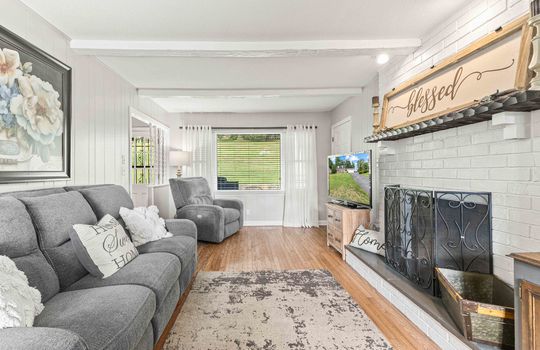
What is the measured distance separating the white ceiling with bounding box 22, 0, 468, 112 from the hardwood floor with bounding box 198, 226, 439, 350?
2.35 metres

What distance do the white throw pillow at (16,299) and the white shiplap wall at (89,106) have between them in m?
0.93

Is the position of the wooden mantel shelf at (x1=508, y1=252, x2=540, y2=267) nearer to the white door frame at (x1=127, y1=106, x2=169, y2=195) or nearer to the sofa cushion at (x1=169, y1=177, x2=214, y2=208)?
the white door frame at (x1=127, y1=106, x2=169, y2=195)

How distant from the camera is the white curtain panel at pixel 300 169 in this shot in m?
6.04

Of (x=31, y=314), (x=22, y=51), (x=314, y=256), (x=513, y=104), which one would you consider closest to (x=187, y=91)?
(x=22, y=51)

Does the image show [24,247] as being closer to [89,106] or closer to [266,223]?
[89,106]

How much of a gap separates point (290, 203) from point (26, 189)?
4.51 metres

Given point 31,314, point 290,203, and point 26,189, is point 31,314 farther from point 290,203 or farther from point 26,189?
point 290,203

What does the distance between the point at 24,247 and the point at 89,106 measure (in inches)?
73.7

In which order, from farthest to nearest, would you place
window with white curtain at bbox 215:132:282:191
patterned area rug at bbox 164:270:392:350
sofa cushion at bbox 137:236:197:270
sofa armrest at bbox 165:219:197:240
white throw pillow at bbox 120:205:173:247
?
window with white curtain at bbox 215:132:282:191, sofa armrest at bbox 165:219:197:240, white throw pillow at bbox 120:205:173:247, sofa cushion at bbox 137:236:197:270, patterned area rug at bbox 164:270:392:350

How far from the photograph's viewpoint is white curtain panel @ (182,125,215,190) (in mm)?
6035

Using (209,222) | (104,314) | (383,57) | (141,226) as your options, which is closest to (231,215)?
(209,222)

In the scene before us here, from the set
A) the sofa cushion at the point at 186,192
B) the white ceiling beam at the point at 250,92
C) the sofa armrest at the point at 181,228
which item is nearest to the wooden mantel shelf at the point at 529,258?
the sofa armrest at the point at 181,228

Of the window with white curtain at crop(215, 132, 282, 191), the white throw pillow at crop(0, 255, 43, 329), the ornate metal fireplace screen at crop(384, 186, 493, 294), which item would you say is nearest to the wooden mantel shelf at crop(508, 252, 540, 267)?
the ornate metal fireplace screen at crop(384, 186, 493, 294)

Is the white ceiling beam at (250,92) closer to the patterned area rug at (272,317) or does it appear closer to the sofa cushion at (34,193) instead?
the sofa cushion at (34,193)
